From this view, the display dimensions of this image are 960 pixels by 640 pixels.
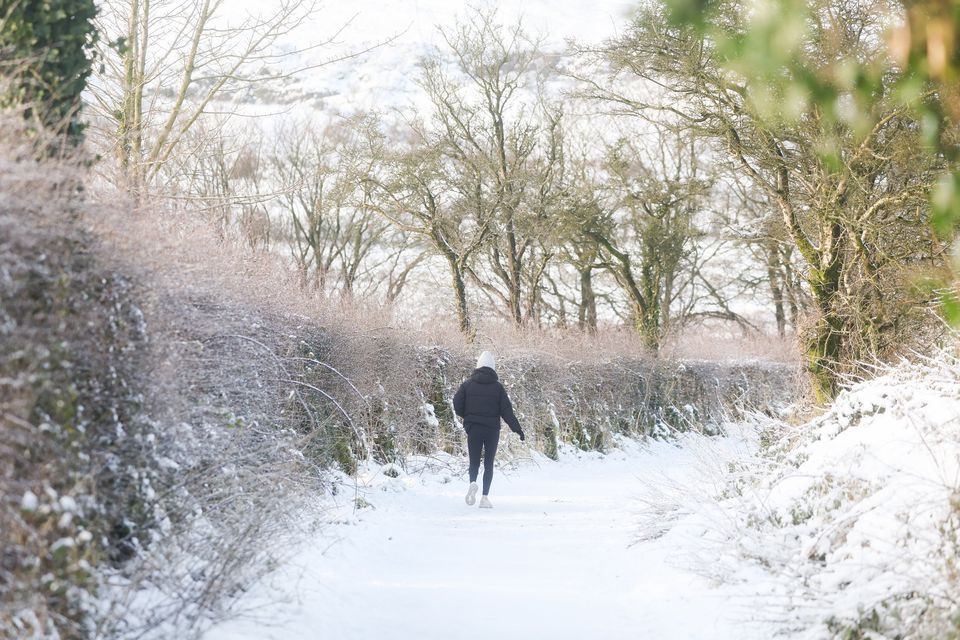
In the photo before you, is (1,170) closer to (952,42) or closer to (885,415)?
(952,42)

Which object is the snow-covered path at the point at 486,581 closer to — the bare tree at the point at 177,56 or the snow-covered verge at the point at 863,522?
the snow-covered verge at the point at 863,522

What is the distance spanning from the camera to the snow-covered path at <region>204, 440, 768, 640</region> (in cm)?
554

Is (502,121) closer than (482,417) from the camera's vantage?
No

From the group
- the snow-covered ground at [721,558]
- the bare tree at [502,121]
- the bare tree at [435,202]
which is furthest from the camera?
the bare tree at [502,121]

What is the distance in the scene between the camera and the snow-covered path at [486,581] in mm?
5543

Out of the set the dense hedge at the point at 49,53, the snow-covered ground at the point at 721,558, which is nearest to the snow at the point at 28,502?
the snow-covered ground at the point at 721,558

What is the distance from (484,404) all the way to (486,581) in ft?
13.9

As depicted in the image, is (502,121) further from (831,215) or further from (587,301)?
(831,215)

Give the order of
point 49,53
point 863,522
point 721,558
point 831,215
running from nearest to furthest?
1. point 49,53
2. point 863,522
3. point 721,558
4. point 831,215

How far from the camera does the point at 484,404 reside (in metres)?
11.1

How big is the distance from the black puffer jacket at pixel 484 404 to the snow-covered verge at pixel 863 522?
156 inches

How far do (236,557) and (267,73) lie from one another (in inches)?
370

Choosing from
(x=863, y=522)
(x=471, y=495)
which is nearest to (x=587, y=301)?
(x=471, y=495)

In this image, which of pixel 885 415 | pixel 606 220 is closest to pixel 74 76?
pixel 885 415
